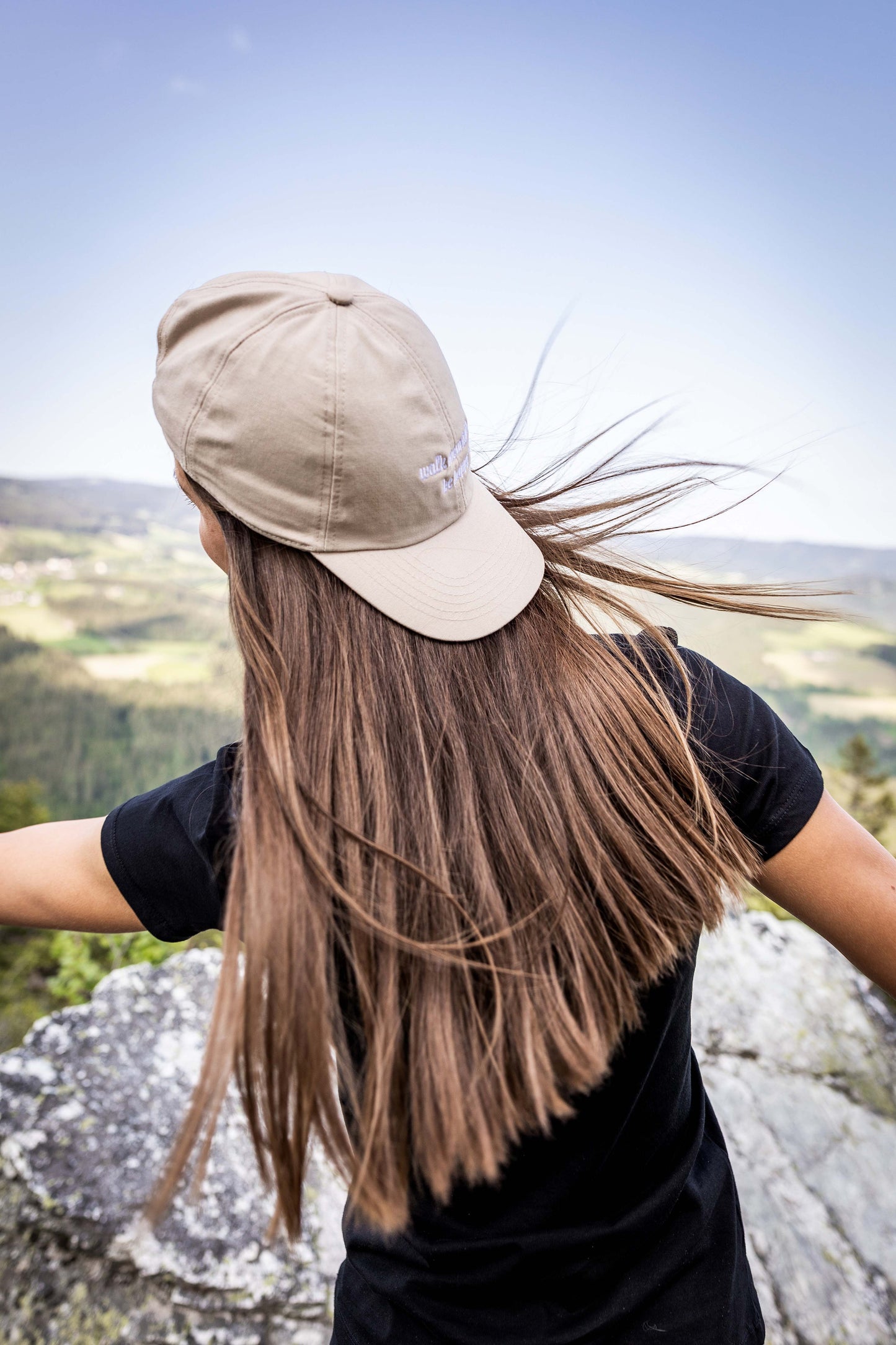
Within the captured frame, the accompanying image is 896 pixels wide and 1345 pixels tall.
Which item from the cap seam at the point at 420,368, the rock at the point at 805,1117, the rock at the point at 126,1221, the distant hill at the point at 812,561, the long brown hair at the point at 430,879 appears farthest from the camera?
the distant hill at the point at 812,561

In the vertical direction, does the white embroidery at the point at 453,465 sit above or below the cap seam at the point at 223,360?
below

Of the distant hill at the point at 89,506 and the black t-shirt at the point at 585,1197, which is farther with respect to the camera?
the distant hill at the point at 89,506

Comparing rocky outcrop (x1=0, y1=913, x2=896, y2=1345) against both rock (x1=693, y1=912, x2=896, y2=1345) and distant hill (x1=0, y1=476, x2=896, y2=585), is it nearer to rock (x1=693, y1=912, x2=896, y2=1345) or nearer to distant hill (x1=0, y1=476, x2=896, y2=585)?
rock (x1=693, y1=912, x2=896, y2=1345)

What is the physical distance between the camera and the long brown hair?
66cm

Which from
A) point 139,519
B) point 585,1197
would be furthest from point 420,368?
point 139,519

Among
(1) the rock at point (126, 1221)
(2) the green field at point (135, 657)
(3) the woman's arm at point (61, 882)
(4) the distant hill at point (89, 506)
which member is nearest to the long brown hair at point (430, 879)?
(3) the woman's arm at point (61, 882)

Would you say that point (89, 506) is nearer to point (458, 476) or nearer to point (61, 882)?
point (61, 882)

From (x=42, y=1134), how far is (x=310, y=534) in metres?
1.31

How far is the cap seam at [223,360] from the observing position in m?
0.72

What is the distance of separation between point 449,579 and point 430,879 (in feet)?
0.99

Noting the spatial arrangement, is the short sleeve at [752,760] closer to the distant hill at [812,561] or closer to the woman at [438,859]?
the woman at [438,859]

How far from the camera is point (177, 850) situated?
81cm

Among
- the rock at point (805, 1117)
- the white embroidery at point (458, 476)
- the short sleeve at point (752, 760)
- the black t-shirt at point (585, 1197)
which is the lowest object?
the rock at point (805, 1117)

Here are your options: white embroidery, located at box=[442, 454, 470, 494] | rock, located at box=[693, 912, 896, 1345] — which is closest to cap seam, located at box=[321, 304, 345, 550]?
white embroidery, located at box=[442, 454, 470, 494]
